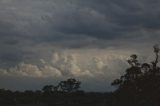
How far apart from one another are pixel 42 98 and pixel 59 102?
A: 47.7 ft

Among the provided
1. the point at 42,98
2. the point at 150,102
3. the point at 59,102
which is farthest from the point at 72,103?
the point at 150,102

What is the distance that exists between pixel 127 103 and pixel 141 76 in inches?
174

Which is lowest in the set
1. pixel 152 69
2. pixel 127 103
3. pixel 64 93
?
pixel 127 103

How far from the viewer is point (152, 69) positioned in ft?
235

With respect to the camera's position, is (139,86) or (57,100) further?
(57,100)

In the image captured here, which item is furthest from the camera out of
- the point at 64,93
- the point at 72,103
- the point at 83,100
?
the point at 64,93

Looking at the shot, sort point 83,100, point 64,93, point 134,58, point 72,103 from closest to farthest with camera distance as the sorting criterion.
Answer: point 134,58 < point 72,103 < point 83,100 < point 64,93

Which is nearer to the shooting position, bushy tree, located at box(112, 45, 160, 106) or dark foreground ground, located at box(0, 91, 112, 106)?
bushy tree, located at box(112, 45, 160, 106)

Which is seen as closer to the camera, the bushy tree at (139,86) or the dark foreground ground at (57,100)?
the bushy tree at (139,86)

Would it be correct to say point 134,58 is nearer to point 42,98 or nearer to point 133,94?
point 133,94

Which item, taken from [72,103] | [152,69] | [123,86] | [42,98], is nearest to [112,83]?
[123,86]

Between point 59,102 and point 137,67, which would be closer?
point 137,67

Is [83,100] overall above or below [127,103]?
above

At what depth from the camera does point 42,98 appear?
165125 millimetres
